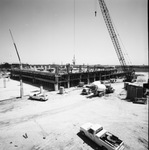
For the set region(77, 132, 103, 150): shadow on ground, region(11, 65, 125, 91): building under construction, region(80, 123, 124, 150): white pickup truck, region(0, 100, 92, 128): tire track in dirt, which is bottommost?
region(77, 132, 103, 150): shadow on ground

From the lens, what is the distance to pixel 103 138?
12.2 meters

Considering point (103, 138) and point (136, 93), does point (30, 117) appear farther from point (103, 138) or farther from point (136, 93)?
point (136, 93)

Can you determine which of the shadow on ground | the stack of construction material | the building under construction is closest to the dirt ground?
the shadow on ground

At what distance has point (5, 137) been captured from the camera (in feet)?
45.5

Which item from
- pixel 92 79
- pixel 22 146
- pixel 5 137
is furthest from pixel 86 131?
pixel 92 79

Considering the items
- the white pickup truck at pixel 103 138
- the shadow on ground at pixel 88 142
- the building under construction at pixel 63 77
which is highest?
the building under construction at pixel 63 77

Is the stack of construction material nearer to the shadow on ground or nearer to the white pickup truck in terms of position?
the white pickup truck

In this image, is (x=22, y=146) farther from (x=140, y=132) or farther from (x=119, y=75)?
(x=119, y=75)

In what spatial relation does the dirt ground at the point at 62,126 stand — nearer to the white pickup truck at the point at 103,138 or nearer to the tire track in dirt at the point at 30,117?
the tire track in dirt at the point at 30,117

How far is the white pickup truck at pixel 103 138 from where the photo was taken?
11.0 m

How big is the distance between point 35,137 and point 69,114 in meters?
8.07

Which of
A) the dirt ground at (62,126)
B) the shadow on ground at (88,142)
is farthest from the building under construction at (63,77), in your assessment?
the shadow on ground at (88,142)

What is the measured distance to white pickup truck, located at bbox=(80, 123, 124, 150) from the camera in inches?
434

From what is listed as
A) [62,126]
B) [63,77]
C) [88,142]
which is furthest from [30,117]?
[63,77]
